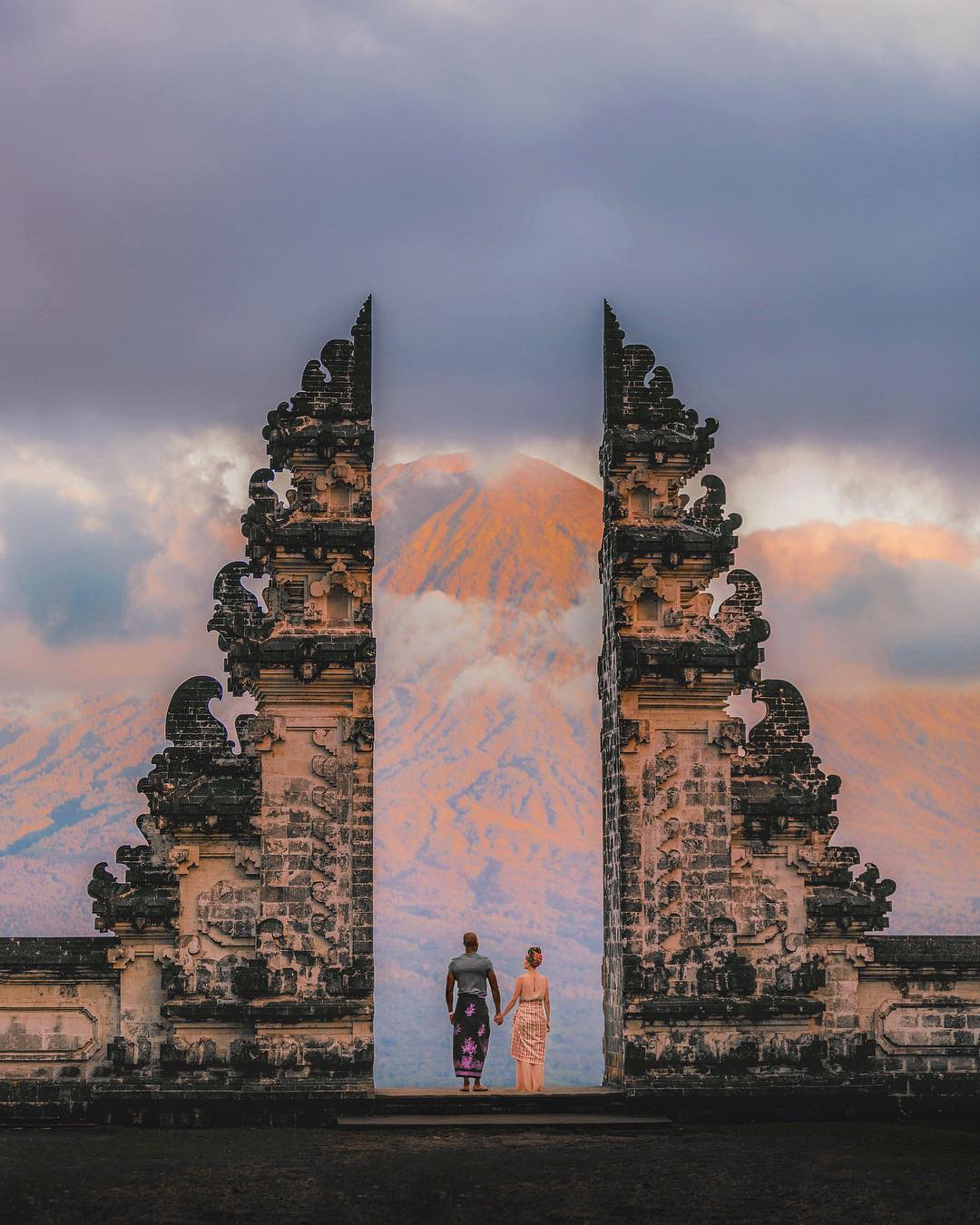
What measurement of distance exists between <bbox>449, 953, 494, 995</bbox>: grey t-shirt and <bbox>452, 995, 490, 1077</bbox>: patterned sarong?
0.28ft

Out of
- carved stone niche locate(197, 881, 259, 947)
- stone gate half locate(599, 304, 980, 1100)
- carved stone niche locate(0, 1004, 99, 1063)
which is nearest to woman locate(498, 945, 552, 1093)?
stone gate half locate(599, 304, 980, 1100)

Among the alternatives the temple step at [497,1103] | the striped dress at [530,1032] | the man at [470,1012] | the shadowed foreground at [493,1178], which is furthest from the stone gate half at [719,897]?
the shadowed foreground at [493,1178]

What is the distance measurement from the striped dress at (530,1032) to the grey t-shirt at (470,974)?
56cm

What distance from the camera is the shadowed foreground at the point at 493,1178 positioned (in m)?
15.2

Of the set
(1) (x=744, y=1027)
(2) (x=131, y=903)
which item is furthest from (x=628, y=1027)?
(2) (x=131, y=903)

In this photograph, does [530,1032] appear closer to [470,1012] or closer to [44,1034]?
[470,1012]

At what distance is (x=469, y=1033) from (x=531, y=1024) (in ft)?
2.34

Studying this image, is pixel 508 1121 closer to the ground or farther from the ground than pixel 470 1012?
closer to the ground

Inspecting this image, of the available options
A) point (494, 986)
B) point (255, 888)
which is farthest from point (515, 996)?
point (255, 888)

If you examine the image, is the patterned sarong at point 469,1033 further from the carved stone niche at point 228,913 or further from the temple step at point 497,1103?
the carved stone niche at point 228,913

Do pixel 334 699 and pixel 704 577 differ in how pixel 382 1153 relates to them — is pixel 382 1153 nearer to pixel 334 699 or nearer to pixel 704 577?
pixel 334 699

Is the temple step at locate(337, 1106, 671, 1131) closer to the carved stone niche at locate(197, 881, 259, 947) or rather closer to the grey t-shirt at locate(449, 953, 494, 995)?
the grey t-shirt at locate(449, 953, 494, 995)

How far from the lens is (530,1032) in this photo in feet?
67.7

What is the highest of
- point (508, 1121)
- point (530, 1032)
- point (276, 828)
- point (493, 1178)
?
point (276, 828)
